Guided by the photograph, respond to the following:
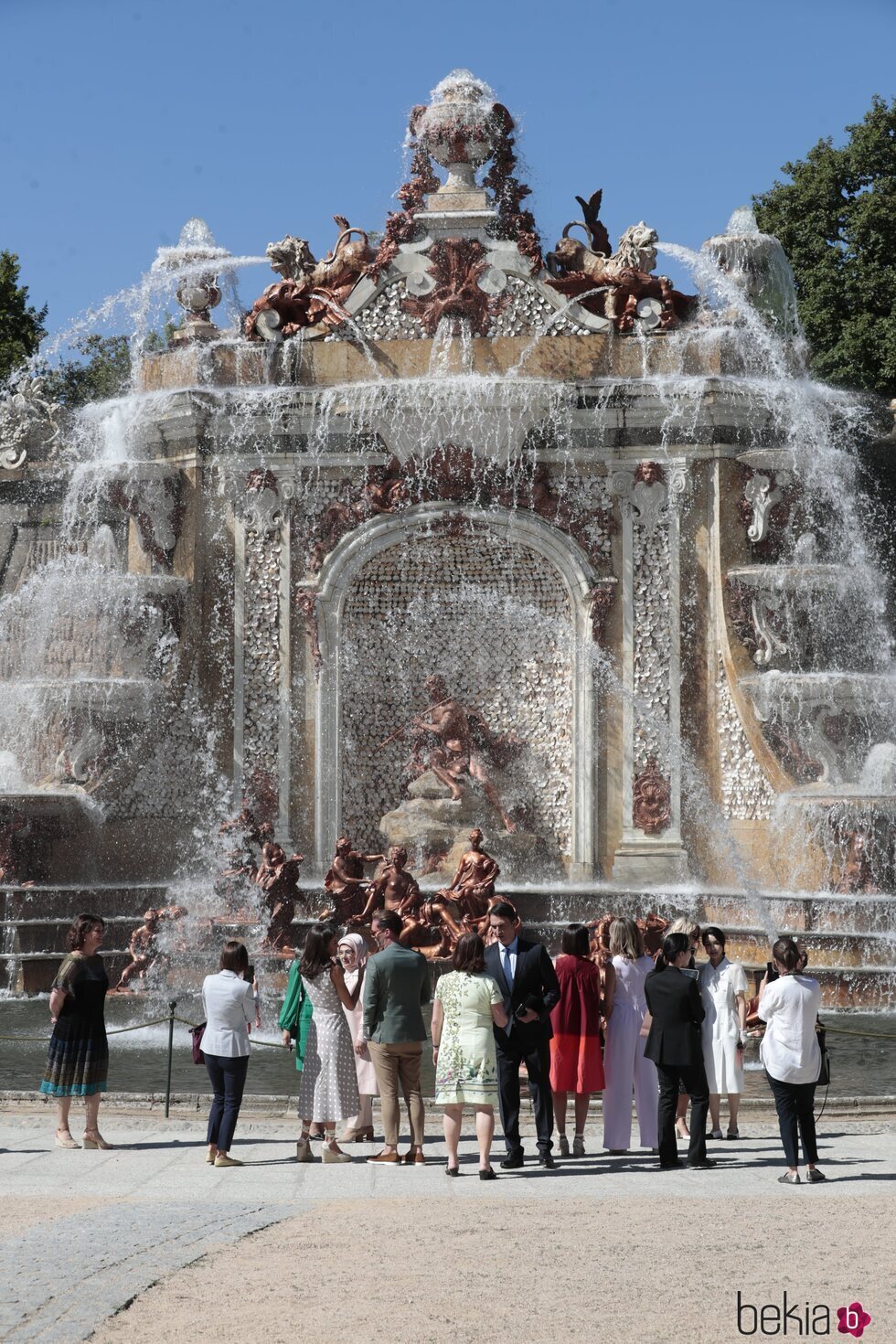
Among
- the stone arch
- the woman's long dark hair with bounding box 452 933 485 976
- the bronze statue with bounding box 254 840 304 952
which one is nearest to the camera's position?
the woman's long dark hair with bounding box 452 933 485 976

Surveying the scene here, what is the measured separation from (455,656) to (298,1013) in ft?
42.7

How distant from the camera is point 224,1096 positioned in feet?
39.2

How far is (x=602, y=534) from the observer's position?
2464 centimetres

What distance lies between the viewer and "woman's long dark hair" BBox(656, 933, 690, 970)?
12.2 m

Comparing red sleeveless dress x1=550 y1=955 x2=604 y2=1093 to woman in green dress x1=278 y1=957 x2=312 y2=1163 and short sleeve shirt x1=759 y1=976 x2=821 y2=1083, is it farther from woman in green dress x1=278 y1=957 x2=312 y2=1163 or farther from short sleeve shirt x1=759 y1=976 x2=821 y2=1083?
woman in green dress x1=278 y1=957 x2=312 y2=1163

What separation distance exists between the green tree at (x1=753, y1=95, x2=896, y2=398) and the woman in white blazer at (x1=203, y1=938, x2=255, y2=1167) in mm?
25744

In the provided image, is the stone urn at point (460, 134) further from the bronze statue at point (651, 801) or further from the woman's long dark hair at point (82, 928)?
the woman's long dark hair at point (82, 928)

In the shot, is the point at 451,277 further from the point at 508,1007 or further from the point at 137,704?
the point at 508,1007

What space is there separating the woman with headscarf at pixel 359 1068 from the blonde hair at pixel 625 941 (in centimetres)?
167

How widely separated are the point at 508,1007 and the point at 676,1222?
7.85ft

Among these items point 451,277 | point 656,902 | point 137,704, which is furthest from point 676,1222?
point 451,277

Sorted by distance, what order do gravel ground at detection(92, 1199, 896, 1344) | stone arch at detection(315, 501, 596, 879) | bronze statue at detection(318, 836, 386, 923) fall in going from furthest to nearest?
stone arch at detection(315, 501, 596, 879) < bronze statue at detection(318, 836, 386, 923) < gravel ground at detection(92, 1199, 896, 1344)

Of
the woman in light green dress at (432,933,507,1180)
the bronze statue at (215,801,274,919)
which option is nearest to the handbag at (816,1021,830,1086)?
the woman in light green dress at (432,933,507,1180)

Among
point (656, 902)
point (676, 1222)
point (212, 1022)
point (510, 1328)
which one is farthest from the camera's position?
point (656, 902)
